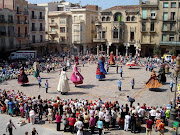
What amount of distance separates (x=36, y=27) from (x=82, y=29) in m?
9.96

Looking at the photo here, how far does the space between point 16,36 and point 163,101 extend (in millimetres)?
33972

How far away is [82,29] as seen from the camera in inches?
2277

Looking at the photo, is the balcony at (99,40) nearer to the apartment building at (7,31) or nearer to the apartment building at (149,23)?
the apartment building at (149,23)

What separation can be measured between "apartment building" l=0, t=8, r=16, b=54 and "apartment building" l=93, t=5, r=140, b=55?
709 inches

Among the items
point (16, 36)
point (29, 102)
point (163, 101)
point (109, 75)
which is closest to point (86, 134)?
point (29, 102)

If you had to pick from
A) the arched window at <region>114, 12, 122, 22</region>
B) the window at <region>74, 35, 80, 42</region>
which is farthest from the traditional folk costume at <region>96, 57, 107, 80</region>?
the window at <region>74, 35, 80, 42</region>

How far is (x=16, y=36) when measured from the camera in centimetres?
4856

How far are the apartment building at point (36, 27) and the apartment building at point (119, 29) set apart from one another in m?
11.5

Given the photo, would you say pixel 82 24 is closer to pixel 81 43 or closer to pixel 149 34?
pixel 81 43

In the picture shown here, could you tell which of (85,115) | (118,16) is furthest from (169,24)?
(85,115)

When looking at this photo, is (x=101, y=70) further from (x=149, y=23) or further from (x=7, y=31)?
(x=149, y=23)

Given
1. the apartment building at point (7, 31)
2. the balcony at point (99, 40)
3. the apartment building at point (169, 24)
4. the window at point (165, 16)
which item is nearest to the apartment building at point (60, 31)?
the balcony at point (99, 40)

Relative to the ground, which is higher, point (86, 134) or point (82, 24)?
point (82, 24)

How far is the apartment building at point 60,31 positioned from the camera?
195 ft
